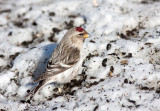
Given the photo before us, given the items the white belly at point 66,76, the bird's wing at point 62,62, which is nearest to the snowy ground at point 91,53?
the white belly at point 66,76

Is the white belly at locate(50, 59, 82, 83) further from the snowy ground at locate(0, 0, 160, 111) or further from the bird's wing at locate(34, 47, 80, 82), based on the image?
the snowy ground at locate(0, 0, 160, 111)

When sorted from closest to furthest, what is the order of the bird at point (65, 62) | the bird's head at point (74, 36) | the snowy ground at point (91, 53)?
the snowy ground at point (91, 53) < the bird at point (65, 62) < the bird's head at point (74, 36)

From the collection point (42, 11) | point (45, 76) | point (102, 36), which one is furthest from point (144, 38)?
point (42, 11)

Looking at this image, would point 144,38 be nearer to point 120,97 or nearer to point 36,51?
point 120,97

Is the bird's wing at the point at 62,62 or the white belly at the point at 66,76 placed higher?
the bird's wing at the point at 62,62

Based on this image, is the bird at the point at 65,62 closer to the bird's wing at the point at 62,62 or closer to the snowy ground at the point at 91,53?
the bird's wing at the point at 62,62

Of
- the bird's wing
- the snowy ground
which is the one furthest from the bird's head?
the snowy ground
